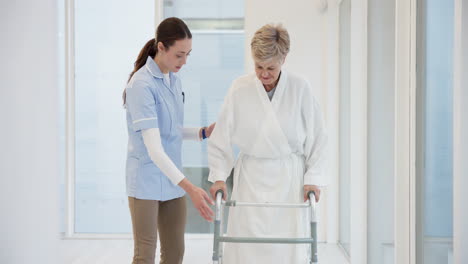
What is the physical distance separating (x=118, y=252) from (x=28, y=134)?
11.5 feet

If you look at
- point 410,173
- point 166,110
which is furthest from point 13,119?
point 410,173

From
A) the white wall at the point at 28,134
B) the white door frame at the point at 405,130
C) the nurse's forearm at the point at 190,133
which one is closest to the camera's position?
the white wall at the point at 28,134

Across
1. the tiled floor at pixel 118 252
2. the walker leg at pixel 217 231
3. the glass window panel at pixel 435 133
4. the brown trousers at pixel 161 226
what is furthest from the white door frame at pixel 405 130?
the tiled floor at pixel 118 252

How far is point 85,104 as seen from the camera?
5.11m

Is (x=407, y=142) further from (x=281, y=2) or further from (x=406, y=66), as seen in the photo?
(x=281, y=2)

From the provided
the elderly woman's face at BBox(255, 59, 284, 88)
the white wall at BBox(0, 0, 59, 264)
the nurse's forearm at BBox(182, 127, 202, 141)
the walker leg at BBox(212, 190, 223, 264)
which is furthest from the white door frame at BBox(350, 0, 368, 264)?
the white wall at BBox(0, 0, 59, 264)

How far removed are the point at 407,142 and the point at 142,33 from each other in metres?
3.33

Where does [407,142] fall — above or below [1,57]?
below

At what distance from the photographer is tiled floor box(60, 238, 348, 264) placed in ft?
13.6

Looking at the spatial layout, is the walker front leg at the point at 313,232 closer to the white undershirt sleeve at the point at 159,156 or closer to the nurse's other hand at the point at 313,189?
the nurse's other hand at the point at 313,189

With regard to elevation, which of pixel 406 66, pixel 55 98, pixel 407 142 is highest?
pixel 406 66

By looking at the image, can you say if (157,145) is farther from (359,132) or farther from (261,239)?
(359,132)

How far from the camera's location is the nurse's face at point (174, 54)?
2197 mm

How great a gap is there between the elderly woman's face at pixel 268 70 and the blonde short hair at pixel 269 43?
0.02m
